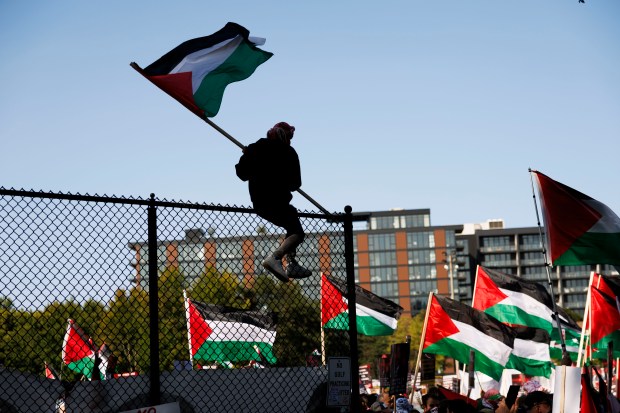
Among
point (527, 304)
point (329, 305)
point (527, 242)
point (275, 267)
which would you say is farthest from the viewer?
point (527, 242)

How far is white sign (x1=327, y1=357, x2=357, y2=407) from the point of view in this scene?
8477mm

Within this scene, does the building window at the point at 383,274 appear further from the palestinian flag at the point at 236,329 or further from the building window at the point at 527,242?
the palestinian flag at the point at 236,329

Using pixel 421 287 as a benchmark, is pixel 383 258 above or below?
above

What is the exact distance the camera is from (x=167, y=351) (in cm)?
987

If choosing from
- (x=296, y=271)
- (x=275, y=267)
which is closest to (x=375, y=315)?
(x=296, y=271)

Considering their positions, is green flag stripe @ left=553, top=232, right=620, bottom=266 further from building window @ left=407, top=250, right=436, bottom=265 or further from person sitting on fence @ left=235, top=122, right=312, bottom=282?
building window @ left=407, top=250, right=436, bottom=265

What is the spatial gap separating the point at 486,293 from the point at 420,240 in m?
172

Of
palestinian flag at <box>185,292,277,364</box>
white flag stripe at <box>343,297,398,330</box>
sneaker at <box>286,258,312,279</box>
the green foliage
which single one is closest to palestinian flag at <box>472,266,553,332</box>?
white flag stripe at <box>343,297,398,330</box>

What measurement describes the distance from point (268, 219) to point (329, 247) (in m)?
1.10

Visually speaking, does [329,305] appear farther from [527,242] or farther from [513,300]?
[527,242]

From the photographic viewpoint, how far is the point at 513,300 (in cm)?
2369

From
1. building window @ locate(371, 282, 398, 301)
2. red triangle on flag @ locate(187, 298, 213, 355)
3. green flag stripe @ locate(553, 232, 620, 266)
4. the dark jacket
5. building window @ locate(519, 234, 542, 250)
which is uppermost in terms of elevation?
building window @ locate(519, 234, 542, 250)

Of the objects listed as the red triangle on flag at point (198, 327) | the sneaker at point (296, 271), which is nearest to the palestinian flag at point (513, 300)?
the red triangle on flag at point (198, 327)

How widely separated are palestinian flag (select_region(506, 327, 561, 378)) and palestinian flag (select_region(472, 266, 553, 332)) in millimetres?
522
